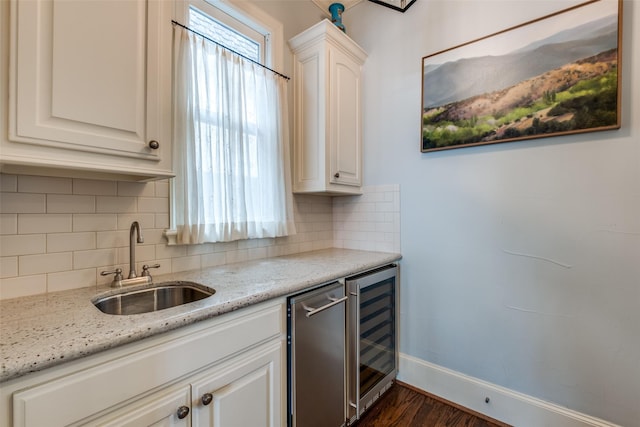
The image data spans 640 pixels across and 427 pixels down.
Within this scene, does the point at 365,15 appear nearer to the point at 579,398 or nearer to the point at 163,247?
the point at 163,247

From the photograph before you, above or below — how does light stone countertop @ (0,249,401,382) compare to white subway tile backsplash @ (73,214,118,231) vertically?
below

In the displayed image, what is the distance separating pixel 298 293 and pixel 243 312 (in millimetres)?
285

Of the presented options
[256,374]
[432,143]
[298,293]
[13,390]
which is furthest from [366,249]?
[13,390]

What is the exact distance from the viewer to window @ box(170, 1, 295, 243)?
4.68ft

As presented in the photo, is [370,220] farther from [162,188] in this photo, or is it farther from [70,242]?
[70,242]

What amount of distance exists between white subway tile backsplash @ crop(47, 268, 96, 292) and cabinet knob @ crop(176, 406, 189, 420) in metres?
0.70

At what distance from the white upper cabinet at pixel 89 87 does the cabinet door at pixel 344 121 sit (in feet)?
3.64

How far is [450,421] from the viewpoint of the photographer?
5.41 ft

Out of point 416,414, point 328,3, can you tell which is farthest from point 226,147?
point 416,414

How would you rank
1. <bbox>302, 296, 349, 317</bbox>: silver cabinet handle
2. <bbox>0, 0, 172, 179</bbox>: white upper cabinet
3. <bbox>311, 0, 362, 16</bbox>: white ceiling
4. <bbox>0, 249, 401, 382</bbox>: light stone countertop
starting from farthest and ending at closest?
<bbox>311, 0, 362, 16</bbox>: white ceiling → <bbox>302, 296, 349, 317</bbox>: silver cabinet handle → <bbox>0, 0, 172, 179</bbox>: white upper cabinet → <bbox>0, 249, 401, 382</bbox>: light stone countertop

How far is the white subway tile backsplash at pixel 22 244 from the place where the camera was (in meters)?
1.00

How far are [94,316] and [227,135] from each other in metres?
1.09

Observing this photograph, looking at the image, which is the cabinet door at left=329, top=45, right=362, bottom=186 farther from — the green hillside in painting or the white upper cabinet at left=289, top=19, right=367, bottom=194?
the green hillside in painting

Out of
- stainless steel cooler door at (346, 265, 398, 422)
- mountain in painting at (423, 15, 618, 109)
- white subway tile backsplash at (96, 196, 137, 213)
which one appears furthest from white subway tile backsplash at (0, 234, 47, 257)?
mountain in painting at (423, 15, 618, 109)
